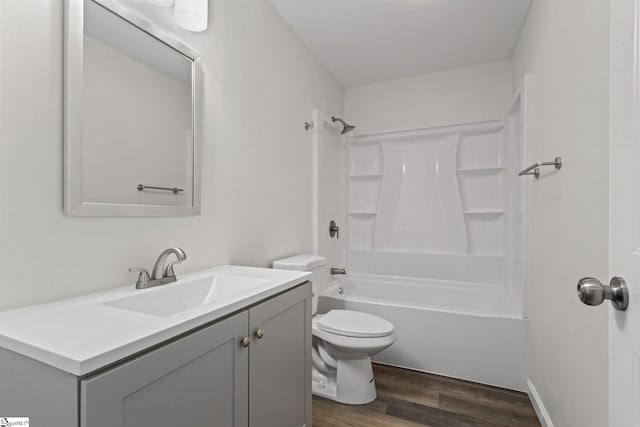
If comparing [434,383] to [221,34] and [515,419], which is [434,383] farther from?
[221,34]

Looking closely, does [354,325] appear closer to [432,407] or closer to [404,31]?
[432,407]

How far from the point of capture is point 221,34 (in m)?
1.60

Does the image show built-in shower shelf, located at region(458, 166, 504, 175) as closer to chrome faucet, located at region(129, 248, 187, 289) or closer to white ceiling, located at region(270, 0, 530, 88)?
white ceiling, located at region(270, 0, 530, 88)

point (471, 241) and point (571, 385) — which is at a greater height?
point (471, 241)

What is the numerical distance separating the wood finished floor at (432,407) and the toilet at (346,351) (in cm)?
7

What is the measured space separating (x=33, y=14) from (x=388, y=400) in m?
2.33

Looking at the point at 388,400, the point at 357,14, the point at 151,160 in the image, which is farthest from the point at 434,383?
the point at 357,14

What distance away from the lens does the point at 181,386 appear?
788mm

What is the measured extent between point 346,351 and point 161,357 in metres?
1.30

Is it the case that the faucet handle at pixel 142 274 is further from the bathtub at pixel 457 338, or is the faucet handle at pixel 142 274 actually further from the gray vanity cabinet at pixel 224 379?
the bathtub at pixel 457 338

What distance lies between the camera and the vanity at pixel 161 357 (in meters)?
0.61

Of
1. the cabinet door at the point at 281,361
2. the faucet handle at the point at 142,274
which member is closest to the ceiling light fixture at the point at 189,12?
the faucet handle at the point at 142,274

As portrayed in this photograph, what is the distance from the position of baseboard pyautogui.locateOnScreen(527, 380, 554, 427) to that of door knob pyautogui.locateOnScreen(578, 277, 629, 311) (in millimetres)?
1404

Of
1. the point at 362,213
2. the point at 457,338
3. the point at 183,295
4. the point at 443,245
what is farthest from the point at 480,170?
the point at 183,295
